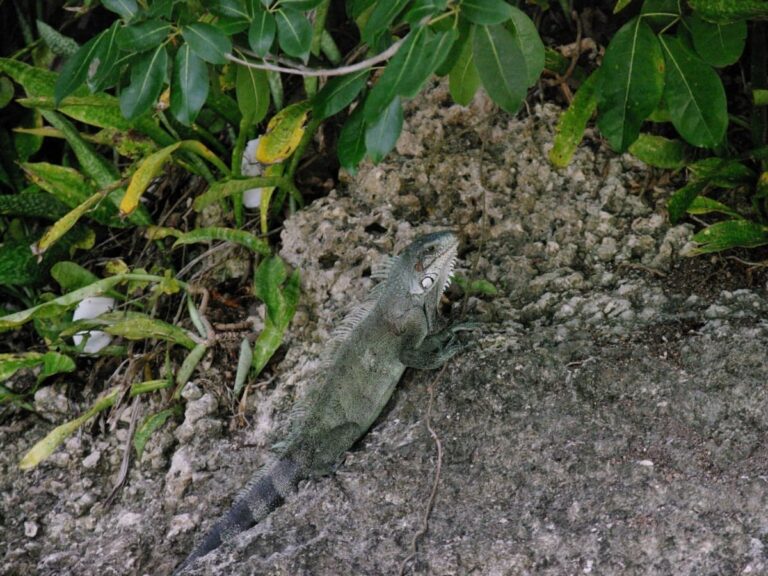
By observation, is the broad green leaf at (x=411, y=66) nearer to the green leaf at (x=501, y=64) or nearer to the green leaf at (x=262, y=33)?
the green leaf at (x=501, y=64)

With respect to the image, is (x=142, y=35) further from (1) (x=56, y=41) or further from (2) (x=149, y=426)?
(1) (x=56, y=41)

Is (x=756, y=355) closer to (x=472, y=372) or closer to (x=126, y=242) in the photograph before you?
(x=472, y=372)

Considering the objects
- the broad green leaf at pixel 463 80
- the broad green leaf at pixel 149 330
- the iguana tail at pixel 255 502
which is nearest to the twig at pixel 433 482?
the iguana tail at pixel 255 502

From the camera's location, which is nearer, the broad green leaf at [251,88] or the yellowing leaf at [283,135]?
the broad green leaf at [251,88]

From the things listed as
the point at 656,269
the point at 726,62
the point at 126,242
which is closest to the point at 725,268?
the point at 656,269

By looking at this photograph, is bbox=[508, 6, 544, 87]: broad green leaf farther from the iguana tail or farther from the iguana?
the iguana tail

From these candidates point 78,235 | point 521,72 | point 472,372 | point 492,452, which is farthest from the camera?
point 78,235
